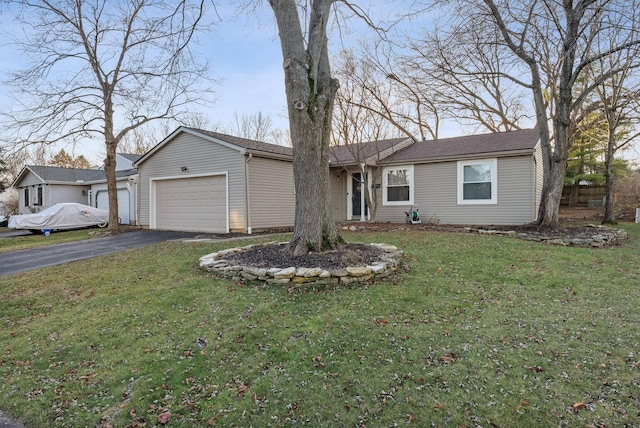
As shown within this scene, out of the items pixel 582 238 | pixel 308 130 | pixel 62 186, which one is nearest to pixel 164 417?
pixel 308 130

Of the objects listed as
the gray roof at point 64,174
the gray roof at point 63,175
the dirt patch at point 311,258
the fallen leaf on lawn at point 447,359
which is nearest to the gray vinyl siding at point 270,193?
the dirt patch at point 311,258

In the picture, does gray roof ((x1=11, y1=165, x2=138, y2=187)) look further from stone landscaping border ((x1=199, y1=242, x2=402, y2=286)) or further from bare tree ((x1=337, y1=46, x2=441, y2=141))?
A: stone landscaping border ((x1=199, y1=242, x2=402, y2=286))

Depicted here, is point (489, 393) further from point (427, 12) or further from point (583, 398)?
point (427, 12)

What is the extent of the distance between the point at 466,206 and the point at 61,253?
40.5 ft

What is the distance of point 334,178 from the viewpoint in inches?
589

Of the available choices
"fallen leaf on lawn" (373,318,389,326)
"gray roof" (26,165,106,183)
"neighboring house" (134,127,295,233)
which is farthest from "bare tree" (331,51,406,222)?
"gray roof" (26,165,106,183)

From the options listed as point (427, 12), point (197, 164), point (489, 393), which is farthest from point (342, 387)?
point (197, 164)

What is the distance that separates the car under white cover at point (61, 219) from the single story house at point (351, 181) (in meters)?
4.07

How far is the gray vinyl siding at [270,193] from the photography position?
38.9 ft

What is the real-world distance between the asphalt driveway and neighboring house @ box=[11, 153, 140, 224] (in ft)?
28.6

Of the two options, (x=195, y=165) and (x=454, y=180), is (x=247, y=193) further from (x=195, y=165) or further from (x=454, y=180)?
(x=454, y=180)

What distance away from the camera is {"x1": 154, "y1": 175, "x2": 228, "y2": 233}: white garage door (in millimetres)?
12305

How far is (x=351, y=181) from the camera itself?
49.4 ft

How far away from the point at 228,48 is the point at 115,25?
7749 mm
